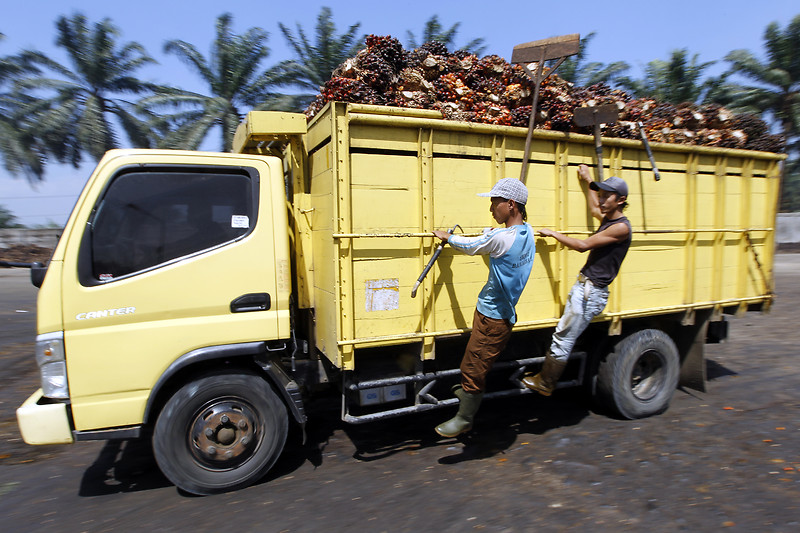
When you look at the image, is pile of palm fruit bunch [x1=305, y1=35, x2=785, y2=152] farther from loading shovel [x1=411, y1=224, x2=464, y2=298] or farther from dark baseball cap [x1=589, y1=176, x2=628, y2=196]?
loading shovel [x1=411, y1=224, x2=464, y2=298]

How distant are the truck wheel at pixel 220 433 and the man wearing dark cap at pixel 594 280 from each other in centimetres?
219

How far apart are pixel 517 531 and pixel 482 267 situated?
6.22 ft

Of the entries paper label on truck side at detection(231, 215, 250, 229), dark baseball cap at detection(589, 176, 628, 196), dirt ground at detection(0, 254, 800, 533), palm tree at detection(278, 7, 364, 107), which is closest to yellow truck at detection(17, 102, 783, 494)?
paper label on truck side at detection(231, 215, 250, 229)

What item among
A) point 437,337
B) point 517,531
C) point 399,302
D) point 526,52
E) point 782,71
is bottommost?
point 517,531

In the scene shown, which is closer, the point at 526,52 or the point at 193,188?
the point at 193,188

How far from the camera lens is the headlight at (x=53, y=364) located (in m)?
3.17

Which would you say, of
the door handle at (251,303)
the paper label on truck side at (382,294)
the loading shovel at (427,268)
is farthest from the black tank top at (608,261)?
the door handle at (251,303)

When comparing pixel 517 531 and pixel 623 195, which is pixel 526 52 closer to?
pixel 623 195

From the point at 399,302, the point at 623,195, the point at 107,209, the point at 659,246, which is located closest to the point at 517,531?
the point at 399,302

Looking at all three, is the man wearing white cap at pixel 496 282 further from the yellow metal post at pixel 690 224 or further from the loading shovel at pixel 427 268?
the yellow metal post at pixel 690 224

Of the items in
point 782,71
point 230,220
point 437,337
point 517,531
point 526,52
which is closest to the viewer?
point 517,531

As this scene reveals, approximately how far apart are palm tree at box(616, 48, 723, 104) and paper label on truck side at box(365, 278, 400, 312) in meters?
17.6

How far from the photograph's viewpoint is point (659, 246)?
4.77 m

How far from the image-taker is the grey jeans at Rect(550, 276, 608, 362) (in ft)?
13.6
